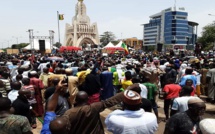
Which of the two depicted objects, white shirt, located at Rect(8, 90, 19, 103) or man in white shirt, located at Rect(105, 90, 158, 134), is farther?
white shirt, located at Rect(8, 90, 19, 103)

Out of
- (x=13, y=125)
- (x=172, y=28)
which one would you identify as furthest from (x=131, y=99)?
(x=172, y=28)

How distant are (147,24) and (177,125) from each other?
437 ft

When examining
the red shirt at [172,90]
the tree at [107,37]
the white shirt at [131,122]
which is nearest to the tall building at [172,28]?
the tree at [107,37]

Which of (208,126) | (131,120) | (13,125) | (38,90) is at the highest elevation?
(208,126)

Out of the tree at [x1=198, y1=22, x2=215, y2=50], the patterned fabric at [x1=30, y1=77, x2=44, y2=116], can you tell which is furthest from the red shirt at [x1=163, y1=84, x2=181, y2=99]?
the tree at [x1=198, y1=22, x2=215, y2=50]

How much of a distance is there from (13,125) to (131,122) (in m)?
1.34

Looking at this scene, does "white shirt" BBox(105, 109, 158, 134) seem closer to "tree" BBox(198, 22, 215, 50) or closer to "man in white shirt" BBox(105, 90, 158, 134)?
"man in white shirt" BBox(105, 90, 158, 134)

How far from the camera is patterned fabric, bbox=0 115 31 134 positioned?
269 cm

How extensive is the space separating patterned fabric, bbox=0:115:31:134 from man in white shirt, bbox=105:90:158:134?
1.02 m

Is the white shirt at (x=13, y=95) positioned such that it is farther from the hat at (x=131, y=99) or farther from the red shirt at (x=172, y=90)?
the red shirt at (x=172, y=90)

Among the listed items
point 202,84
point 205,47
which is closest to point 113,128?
point 202,84

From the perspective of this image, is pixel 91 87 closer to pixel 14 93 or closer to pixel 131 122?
pixel 14 93

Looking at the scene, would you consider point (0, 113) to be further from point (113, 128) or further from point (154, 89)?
point (154, 89)

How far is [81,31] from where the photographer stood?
90.0 m
